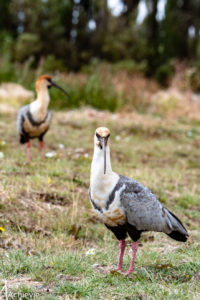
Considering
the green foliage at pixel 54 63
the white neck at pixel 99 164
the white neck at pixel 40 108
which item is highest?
the green foliage at pixel 54 63

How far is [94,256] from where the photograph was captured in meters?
4.59

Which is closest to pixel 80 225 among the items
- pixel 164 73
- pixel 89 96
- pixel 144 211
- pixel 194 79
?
pixel 144 211

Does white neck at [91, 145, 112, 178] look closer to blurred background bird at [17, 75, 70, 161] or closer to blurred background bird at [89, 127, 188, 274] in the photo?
blurred background bird at [89, 127, 188, 274]

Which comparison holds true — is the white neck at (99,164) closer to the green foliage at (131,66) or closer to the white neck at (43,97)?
the white neck at (43,97)

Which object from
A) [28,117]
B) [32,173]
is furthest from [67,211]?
[28,117]

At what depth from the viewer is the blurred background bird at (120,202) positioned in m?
3.93

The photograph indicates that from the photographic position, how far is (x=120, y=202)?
3953 millimetres

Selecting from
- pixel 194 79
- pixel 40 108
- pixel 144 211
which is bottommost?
pixel 144 211

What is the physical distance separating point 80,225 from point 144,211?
1807 mm

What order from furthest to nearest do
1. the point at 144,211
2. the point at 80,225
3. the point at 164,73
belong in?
1. the point at 164,73
2. the point at 80,225
3. the point at 144,211

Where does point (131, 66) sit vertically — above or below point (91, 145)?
above

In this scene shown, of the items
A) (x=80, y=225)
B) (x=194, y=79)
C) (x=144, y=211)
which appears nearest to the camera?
(x=144, y=211)

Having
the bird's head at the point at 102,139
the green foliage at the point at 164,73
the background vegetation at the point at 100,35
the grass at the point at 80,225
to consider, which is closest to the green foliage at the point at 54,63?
the background vegetation at the point at 100,35

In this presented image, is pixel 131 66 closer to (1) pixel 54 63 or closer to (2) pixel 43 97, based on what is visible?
(1) pixel 54 63
